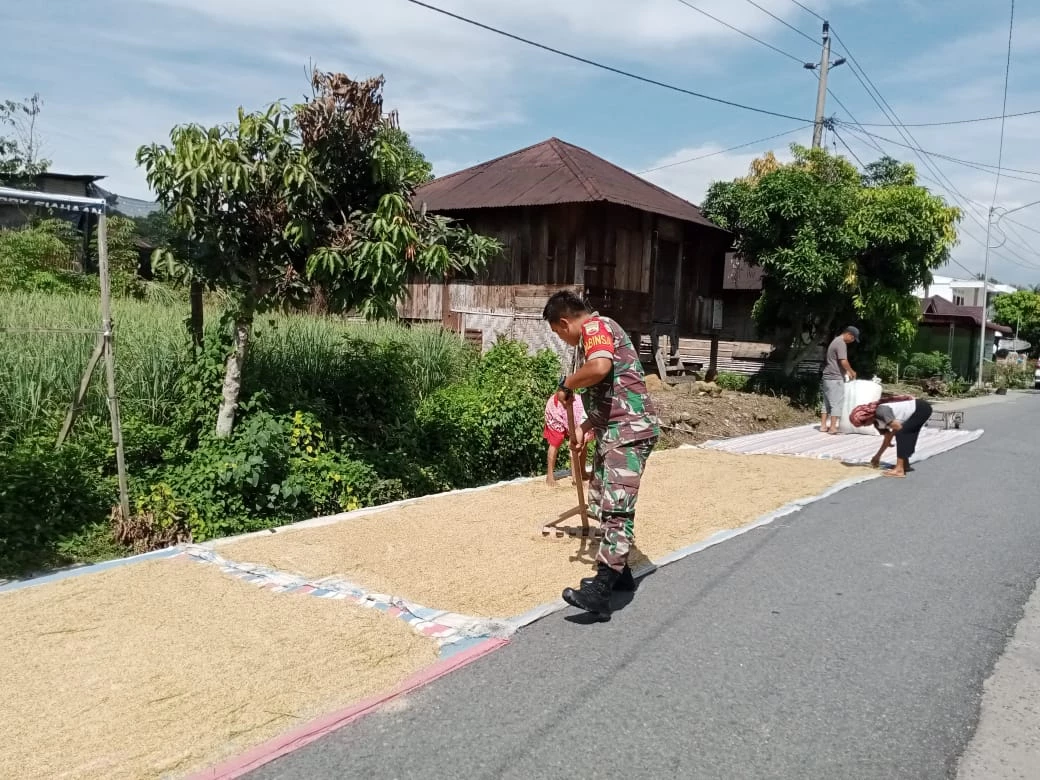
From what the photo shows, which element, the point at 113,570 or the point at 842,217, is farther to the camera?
the point at 842,217

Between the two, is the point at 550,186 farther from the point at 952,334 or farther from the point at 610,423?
the point at 952,334

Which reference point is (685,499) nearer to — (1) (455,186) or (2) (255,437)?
(2) (255,437)

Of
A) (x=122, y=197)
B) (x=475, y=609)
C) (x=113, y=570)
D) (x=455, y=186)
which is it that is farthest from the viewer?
(x=122, y=197)

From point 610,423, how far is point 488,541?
5.07 ft

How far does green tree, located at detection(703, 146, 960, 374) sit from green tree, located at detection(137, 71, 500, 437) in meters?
11.2

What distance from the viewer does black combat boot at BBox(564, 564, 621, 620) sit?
14.3ft

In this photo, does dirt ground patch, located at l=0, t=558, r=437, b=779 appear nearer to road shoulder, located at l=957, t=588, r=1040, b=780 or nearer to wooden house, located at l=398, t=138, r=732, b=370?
road shoulder, located at l=957, t=588, r=1040, b=780

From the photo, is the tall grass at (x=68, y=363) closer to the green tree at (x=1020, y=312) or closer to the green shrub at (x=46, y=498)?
the green shrub at (x=46, y=498)

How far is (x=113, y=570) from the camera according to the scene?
4.85m

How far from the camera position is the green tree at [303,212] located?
6.09 m

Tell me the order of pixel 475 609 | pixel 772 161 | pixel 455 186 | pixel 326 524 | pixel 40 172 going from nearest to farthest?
pixel 475 609
pixel 326 524
pixel 455 186
pixel 40 172
pixel 772 161

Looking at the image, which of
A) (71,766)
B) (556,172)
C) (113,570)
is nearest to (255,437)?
(113,570)

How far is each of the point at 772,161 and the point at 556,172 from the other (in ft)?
32.0

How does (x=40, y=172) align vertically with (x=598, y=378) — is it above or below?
above
